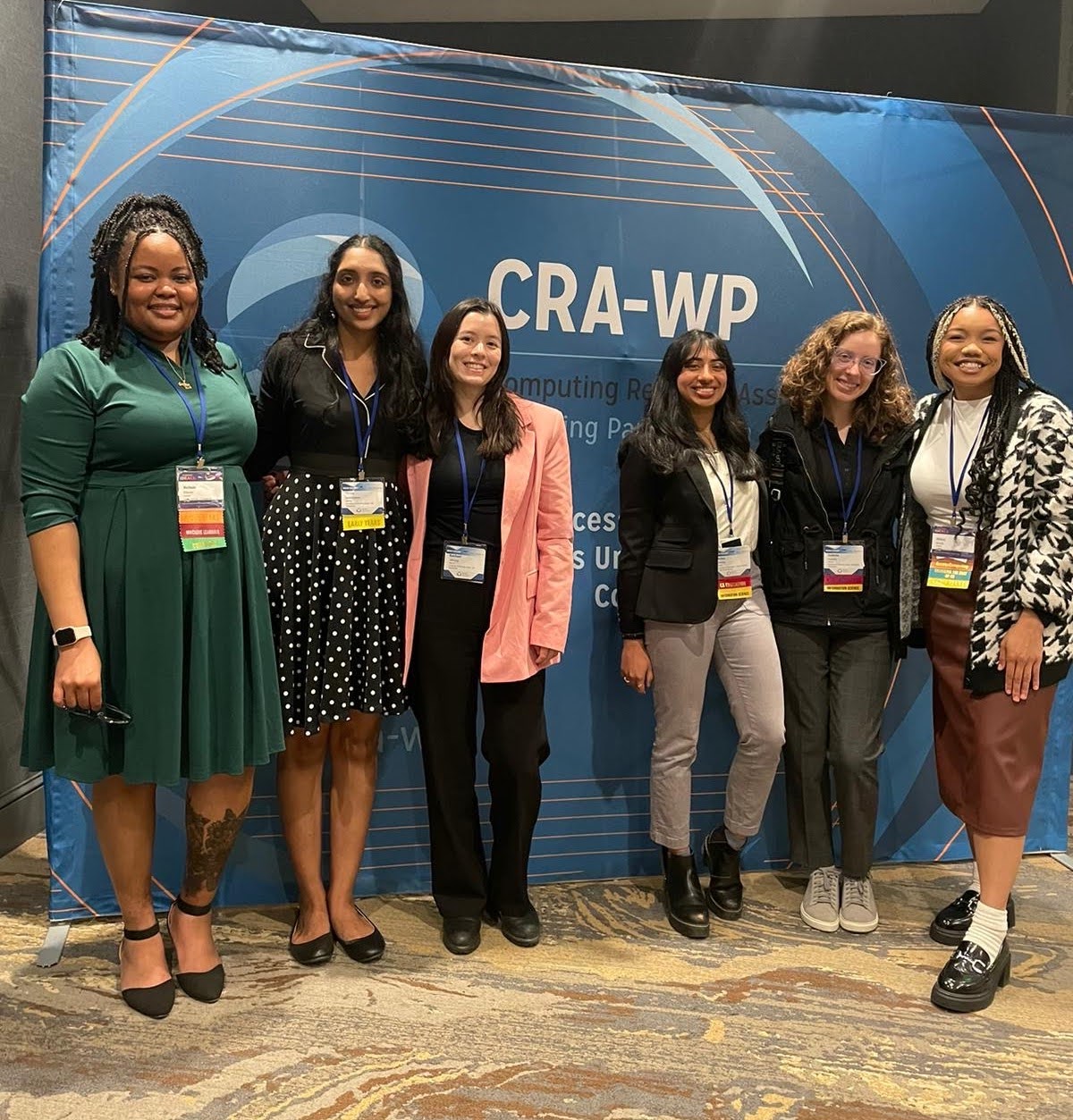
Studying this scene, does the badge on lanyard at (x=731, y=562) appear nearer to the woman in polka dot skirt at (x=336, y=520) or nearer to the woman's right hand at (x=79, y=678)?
the woman in polka dot skirt at (x=336, y=520)

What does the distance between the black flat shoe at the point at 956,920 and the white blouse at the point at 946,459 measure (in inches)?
42.3

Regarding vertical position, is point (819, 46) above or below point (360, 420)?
above

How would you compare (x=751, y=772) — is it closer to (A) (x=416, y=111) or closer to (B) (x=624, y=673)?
(B) (x=624, y=673)

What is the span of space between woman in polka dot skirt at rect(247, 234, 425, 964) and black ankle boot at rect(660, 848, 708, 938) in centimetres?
85

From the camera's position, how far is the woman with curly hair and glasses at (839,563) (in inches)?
106

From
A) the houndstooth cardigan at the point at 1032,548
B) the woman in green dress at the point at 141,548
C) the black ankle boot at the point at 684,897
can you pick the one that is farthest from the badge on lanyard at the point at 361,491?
the houndstooth cardigan at the point at 1032,548

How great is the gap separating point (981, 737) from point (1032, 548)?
501 millimetres

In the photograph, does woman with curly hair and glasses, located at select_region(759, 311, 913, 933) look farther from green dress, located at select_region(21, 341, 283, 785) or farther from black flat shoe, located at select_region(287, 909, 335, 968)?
green dress, located at select_region(21, 341, 283, 785)

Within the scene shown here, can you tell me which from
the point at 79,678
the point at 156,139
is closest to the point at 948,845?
the point at 79,678

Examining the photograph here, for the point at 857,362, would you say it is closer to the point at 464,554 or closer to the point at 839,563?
the point at 839,563

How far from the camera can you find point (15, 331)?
3053 mm

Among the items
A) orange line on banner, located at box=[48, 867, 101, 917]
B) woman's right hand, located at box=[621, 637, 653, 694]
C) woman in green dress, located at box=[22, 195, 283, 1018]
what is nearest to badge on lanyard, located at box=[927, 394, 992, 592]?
woman's right hand, located at box=[621, 637, 653, 694]

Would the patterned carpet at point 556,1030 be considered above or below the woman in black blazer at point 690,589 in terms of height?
below

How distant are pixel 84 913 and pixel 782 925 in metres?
2.00
